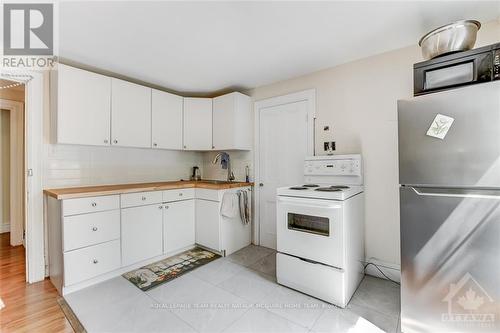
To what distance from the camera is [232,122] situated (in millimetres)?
3025

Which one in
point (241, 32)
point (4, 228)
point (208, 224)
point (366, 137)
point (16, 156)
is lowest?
point (4, 228)

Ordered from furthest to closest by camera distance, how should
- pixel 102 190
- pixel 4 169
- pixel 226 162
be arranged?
1. pixel 4 169
2. pixel 226 162
3. pixel 102 190

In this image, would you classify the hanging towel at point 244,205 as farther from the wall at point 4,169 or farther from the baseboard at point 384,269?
the wall at point 4,169

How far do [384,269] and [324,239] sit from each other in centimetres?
91

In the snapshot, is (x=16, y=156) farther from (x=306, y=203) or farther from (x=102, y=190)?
(x=306, y=203)

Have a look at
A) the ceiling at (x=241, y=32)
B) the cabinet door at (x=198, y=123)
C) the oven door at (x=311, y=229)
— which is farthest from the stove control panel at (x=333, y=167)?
the cabinet door at (x=198, y=123)

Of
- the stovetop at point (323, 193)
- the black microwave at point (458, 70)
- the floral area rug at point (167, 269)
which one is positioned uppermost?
the black microwave at point (458, 70)

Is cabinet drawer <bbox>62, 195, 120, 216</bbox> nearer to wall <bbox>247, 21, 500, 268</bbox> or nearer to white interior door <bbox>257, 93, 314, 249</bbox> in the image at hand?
white interior door <bbox>257, 93, 314, 249</bbox>

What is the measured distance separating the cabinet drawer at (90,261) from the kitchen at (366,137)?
698mm

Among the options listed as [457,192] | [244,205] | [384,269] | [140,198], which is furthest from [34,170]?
[384,269]

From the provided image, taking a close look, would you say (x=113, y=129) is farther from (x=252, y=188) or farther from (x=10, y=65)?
(x=252, y=188)

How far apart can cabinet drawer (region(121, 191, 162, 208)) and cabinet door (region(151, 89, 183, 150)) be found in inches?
27.9

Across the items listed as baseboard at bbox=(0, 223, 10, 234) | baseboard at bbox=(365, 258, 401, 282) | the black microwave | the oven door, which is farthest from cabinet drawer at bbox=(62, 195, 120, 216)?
baseboard at bbox=(0, 223, 10, 234)

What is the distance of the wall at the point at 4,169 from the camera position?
3598 mm
